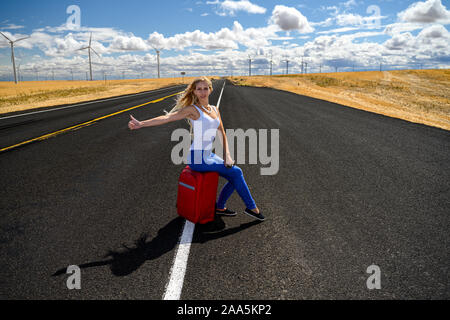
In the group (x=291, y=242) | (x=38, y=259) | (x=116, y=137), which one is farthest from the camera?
(x=116, y=137)

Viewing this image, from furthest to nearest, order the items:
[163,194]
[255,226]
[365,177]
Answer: [365,177] < [163,194] < [255,226]

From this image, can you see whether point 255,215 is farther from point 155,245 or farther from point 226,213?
point 155,245

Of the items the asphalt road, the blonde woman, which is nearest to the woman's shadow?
the asphalt road

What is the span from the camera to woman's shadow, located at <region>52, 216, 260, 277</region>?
9.02ft

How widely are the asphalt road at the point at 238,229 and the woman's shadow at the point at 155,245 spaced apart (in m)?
0.02

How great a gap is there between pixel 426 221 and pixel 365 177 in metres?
1.71

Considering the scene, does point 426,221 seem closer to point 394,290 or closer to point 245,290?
point 394,290

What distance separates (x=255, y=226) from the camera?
356 centimetres

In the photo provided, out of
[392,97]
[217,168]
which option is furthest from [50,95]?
[392,97]

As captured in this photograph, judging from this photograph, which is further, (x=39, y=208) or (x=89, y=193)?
(x=89, y=193)

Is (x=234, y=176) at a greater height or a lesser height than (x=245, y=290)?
greater

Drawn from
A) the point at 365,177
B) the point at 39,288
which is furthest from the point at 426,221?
the point at 39,288

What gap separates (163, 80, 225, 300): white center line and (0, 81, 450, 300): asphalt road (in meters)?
0.05

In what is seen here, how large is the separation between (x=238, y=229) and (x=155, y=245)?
996 mm
